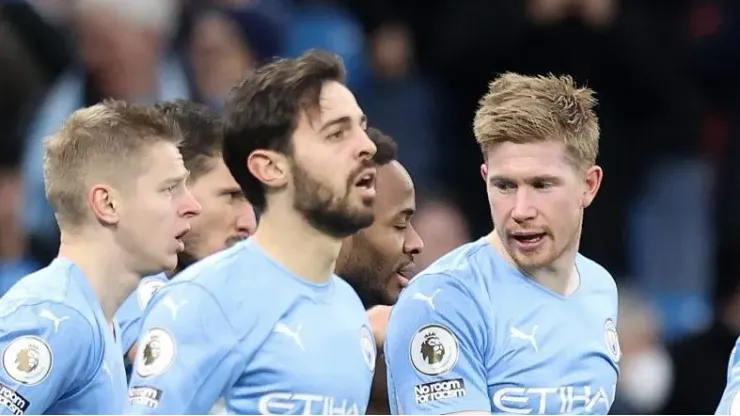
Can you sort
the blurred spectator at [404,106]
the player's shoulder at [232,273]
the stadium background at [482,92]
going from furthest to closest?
1. the blurred spectator at [404,106]
2. the stadium background at [482,92]
3. the player's shoulder at [232,273]

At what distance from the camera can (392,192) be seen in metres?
5.97

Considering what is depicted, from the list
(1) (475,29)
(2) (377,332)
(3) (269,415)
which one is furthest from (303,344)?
(1) (475,29)

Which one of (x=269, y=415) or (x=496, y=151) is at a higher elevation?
(x=496, y=151)

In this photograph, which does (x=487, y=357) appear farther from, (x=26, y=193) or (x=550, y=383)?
(x=26, y=193)

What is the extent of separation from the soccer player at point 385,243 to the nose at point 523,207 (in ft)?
2.47

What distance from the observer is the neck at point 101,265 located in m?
5.35

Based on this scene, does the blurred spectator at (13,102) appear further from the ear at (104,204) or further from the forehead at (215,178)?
the ear at (104,204)

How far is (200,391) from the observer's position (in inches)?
185

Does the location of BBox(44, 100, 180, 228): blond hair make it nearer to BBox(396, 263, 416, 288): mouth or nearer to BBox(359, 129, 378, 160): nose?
BBox(359, 129, 378, 160): nose

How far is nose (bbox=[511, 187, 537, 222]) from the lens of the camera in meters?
5.26

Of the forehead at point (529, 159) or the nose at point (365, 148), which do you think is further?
the forehead at point (529, 159)

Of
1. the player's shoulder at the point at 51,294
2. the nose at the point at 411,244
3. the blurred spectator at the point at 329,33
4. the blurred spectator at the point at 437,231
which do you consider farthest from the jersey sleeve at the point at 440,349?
the blurred spectator at the point at 329,33

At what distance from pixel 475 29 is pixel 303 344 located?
4984 mm

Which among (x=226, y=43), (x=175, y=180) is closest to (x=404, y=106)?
(x=226, y=43)
